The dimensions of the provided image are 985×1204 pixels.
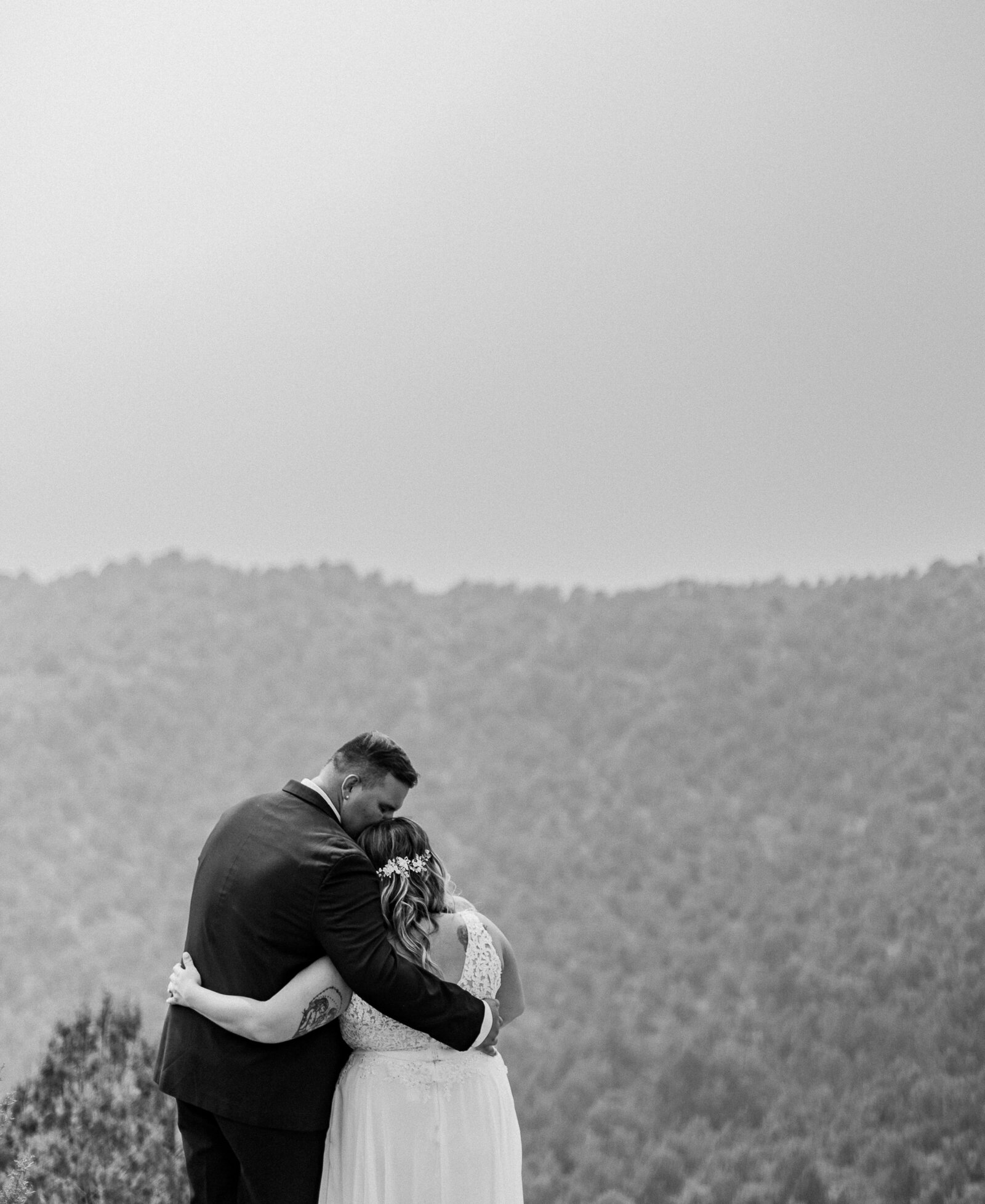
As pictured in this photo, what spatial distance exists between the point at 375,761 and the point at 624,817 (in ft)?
46.1

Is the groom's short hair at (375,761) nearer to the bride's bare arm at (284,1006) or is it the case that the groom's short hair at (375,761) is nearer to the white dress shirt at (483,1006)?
the white dress shirt at (483,1006)

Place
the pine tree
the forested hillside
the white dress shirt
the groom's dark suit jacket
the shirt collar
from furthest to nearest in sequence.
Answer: the forested hillside
the pine tree
the shirt collar
the white dress shirt
the groom's dark suit jacket

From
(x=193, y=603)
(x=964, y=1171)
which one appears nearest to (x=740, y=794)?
(x=964, y=1171)

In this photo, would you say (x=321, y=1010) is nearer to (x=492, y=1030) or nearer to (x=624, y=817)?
(x=492, y=1030)

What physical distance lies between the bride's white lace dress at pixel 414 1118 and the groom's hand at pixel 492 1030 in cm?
2

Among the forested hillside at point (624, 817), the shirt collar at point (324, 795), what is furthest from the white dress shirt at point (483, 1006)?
the forested hillside at point (624, 817)

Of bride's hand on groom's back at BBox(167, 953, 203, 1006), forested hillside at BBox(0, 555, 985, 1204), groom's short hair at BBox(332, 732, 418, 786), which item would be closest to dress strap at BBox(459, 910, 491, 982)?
groom's short hair at BBox(332, 732, 418, 786)

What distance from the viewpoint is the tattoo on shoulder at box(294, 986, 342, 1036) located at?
2570 mm

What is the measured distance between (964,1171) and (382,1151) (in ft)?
25.6

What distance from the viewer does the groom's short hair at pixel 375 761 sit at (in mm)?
2684

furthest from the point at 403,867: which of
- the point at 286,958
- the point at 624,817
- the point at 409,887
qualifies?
the point at 624,817

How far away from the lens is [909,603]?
16984 mm

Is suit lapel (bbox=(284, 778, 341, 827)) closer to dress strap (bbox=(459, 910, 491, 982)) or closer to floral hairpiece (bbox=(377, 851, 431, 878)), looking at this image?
floral hairpiece (bbox=(377, 851, 431, 878))

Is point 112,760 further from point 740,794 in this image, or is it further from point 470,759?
point 740,794
